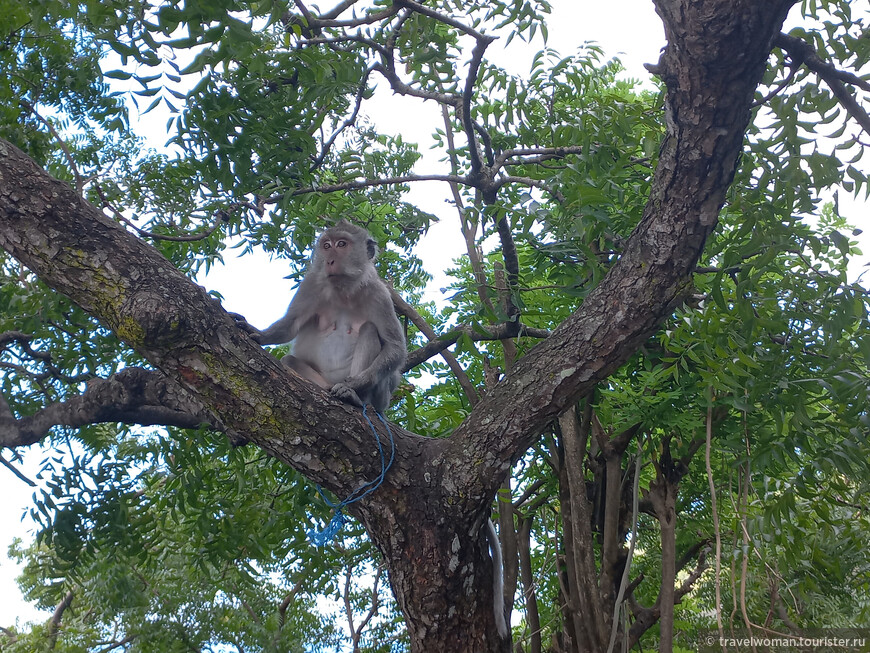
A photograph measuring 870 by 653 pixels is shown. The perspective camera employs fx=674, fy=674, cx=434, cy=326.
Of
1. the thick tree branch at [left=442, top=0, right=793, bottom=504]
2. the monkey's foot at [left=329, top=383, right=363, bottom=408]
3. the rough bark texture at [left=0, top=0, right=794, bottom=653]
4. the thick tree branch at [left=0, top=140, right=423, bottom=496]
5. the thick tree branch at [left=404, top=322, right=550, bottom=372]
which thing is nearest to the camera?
the thick tree branch at [left=442, top=0, right=793, bottom=504]

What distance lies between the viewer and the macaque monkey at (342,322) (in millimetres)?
4617

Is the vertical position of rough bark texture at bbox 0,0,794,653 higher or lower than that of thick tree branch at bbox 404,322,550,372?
lower

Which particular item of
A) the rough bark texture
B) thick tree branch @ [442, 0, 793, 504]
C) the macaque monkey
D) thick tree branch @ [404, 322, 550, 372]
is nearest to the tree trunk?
the rough bark texture

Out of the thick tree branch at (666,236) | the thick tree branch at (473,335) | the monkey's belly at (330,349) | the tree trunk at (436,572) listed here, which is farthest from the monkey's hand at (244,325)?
the thick tree branch at (666,236)

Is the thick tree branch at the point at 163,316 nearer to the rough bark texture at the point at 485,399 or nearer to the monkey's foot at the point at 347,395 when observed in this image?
the rough bark texture at the point at 485,399

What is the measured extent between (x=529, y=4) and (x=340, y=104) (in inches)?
56.5

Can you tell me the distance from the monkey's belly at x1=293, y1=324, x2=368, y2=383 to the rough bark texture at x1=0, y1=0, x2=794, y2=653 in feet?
4.84

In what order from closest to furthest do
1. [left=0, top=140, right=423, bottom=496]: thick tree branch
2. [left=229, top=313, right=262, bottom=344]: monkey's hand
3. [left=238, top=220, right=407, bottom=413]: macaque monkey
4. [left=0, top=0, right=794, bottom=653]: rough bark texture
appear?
1. [left=0, top=0, right=794, bottom=653]: rough bark texture
2. [left=0, top=140, right=423, bottom=496]: thick tree branch
3. [left=229, top=313, right=262, bottom=344]: monkey's hand
4. [left=238, top=220, right=407, bottom=413]: macaque monkey

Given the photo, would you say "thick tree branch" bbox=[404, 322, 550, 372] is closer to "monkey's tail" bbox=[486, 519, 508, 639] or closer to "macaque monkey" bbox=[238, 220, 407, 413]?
"macaque monkey" bbox=[238, 220, 407, 413]

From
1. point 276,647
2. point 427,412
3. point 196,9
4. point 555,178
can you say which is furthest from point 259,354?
point 276,647

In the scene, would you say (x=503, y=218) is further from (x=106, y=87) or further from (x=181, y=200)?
(x=106, y=87)

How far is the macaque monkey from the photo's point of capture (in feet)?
15.1

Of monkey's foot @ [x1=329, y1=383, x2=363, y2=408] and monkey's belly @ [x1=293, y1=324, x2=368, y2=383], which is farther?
monkey's belly @ [x1=293, y1=324, x2=368, y2=383]

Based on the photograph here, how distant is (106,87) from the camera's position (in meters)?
4.50
